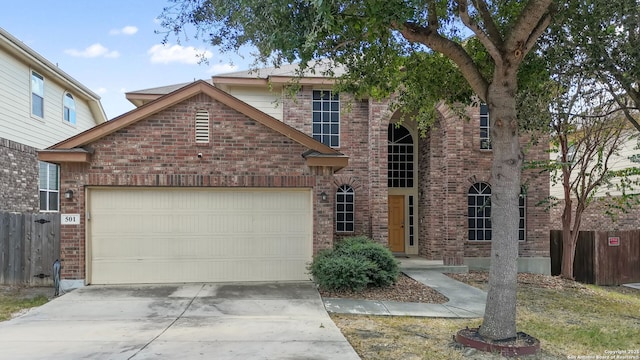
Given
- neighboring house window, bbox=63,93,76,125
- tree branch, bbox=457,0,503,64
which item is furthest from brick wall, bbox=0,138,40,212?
tree branch, bbox=457,0,503,64

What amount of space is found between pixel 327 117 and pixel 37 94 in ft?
31.4

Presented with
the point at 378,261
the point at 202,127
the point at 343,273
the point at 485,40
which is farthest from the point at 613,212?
the point at 202,127

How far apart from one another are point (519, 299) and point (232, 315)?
6481 mm

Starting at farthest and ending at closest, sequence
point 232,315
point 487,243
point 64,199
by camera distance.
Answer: point 487,243
point 64,199
point 232,315

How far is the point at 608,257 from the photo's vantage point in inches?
573

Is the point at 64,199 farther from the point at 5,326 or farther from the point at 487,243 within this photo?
the point at 487,243

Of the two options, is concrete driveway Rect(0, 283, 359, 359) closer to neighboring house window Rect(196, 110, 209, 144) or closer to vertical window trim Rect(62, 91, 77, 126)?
neighboring house window Rect(196, 110, 209, 144)

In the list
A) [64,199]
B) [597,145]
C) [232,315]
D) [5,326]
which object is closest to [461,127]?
[597,145]

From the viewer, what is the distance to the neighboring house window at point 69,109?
1752cm

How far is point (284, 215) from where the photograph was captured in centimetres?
1096

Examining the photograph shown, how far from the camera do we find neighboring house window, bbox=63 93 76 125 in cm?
1752

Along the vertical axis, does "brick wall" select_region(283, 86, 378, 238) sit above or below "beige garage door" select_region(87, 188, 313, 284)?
above

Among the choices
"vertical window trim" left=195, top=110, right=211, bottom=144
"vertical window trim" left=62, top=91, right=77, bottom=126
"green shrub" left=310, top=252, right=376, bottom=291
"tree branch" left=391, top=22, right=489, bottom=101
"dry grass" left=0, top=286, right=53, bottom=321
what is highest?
"vertical window trim" left=62, top=91, right=77, bottom=126

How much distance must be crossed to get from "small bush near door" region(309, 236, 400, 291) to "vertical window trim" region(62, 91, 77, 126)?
12.5 m
